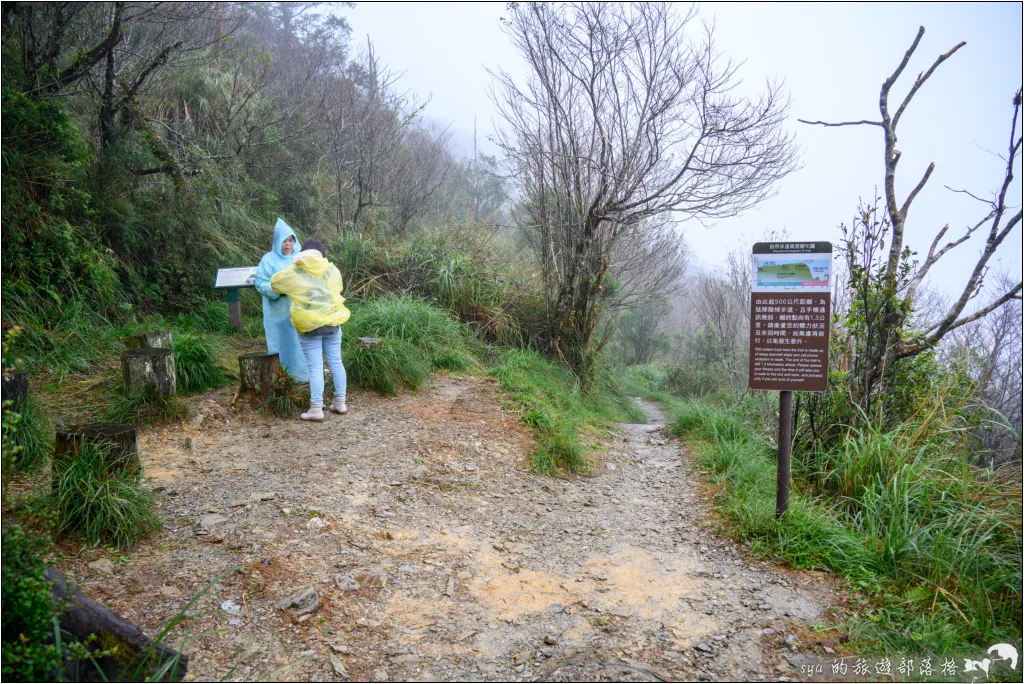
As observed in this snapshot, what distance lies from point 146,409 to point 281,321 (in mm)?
1652

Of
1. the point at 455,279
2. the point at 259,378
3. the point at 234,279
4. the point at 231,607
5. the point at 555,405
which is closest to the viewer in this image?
the point at 231,607

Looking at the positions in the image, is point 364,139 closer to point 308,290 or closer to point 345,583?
point 308,290

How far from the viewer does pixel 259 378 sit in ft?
20.4

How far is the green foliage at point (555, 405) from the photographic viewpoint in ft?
20.0

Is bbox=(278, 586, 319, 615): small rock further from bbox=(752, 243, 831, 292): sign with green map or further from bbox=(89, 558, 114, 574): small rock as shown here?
bbox=(752, 243, 831, 292): sign with green map

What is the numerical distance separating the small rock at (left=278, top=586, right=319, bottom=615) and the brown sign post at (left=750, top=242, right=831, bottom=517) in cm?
301

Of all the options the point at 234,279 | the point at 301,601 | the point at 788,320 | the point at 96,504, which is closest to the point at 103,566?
the point at 96,504

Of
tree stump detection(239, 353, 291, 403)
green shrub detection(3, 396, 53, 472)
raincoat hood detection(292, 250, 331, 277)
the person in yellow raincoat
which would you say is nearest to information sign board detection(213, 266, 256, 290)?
tree stump detection(239, 353, 291, 403)

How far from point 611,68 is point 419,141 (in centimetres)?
932

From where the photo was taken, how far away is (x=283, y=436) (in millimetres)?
5641

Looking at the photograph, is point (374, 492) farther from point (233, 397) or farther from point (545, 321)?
point (545, 321)

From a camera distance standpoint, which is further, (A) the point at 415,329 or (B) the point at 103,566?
(A) the point at 415,329

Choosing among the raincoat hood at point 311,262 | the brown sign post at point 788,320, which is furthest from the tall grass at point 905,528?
the raincoat hood at point 311,262

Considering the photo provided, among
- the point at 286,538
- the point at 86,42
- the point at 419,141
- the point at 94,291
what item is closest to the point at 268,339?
the point at 94,291
